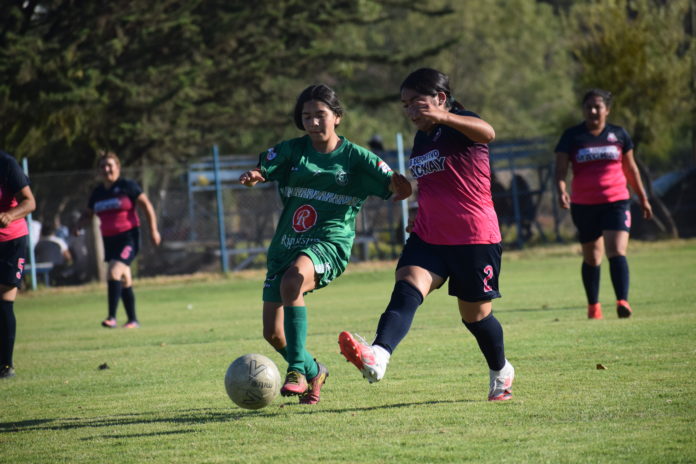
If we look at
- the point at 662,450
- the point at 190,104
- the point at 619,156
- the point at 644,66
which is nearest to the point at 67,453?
the point at 662,450

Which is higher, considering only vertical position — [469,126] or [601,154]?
[469,126]

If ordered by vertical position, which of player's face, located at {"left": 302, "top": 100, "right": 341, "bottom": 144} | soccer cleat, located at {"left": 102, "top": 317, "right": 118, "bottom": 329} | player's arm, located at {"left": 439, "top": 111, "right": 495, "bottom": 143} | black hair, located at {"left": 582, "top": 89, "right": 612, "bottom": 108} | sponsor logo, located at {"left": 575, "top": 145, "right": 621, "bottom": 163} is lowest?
soccer cleat, located at {"left": 102, "top": 317, "right": 118, "bottom": 329}

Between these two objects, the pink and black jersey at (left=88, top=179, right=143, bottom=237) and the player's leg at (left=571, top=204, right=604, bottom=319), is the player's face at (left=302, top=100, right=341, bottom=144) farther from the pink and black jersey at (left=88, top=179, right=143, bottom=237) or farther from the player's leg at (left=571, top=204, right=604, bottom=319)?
the pink and black jersey at (left=88, top=179, right=143, bottom=237)

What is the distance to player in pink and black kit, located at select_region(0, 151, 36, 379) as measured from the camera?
7.79 metres

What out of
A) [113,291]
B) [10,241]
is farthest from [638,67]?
[10,241]

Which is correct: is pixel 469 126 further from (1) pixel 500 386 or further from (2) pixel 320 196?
(1) pixel 500 386

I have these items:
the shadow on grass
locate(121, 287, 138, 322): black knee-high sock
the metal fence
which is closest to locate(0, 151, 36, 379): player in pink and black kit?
the shadow on grass

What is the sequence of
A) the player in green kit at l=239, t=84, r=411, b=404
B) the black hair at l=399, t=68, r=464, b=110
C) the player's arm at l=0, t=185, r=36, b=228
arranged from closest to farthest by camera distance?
the black hair at l=399, t=68, r=464, b=110
the player in green kit at l=239, t=84, r=411, b=404
the player's arm at l=0, t=185, r=36, b=228

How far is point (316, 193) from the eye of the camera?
6.11 metres

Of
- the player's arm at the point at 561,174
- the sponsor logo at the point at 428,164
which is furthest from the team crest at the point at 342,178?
the player's arm at the point at 561,174

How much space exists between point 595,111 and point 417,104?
5.09m

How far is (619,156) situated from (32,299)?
1246 centimetres

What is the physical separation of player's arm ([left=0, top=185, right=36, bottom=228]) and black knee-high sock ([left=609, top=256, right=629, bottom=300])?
5.69m

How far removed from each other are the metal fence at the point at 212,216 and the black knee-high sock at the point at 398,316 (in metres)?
15.0
